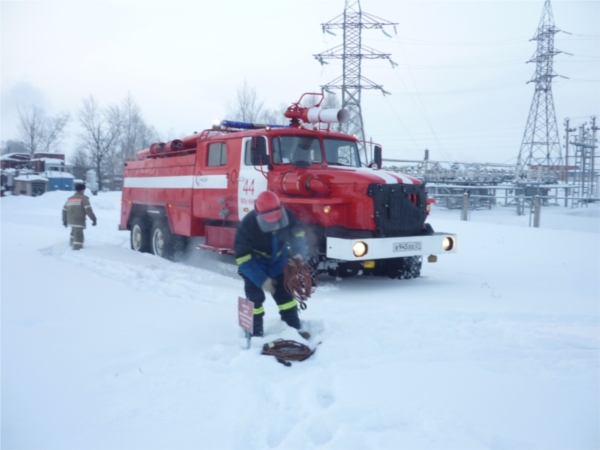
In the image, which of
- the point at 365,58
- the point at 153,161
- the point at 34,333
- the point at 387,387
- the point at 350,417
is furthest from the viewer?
the point at 365,58

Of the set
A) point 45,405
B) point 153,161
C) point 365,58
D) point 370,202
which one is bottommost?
point 45,405

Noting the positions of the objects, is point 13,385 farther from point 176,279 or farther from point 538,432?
point 176,279

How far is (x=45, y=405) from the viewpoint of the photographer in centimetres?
409

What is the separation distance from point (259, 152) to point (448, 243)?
11.0ft

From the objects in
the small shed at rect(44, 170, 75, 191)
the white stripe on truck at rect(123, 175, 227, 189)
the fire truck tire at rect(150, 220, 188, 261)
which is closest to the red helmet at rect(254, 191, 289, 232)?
the white stripe on truck at rect(123, 175, 227, 189)

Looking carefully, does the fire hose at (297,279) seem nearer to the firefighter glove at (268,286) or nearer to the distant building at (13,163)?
the firefighter glove at (268,286)

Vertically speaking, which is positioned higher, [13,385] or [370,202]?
[370,202]

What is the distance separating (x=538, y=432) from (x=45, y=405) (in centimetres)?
348

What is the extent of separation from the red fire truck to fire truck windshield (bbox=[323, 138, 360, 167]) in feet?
0.07

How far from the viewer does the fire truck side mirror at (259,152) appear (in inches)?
347

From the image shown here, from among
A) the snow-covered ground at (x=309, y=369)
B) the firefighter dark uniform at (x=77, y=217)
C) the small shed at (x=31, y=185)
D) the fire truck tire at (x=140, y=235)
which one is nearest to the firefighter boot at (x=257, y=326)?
the snow-covered ground at (x=309, y=369)

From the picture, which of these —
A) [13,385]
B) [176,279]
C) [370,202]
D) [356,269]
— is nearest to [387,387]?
[13,385]

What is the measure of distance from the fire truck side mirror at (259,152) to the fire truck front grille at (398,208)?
6.01ft

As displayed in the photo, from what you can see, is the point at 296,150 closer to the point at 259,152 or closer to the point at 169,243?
the point at 259,152
